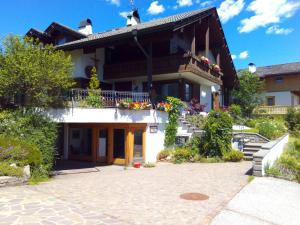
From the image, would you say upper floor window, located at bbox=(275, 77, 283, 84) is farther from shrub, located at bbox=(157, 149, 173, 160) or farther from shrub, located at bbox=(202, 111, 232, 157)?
shrub, located at bbox=(157, 149, 173, 160)

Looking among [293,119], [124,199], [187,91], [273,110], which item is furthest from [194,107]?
[273,110]

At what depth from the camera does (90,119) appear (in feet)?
46.4

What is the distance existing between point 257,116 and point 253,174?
19402 mm

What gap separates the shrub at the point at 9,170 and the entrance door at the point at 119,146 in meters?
6.71

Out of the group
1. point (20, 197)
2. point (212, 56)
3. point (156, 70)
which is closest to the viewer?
point (20, 197)

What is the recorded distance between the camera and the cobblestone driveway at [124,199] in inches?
259

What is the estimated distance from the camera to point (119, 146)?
643 inches

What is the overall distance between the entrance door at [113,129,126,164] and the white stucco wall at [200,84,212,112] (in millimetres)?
9121

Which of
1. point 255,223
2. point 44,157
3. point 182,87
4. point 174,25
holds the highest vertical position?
point 174,25

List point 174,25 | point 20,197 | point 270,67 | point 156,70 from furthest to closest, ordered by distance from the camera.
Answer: point 270,67 → point 156,70 → point 174,25 → point 20,197

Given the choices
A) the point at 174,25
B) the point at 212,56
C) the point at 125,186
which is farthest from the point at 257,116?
the point at 125,186

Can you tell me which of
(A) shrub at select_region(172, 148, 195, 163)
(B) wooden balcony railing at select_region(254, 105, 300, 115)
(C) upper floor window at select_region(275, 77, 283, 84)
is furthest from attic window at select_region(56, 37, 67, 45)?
(C) upper floor window at select_region(275, 77, 283, 84)

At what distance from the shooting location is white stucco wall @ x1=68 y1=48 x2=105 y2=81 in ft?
66.3

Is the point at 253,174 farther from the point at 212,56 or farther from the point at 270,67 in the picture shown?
the point at 270,67
